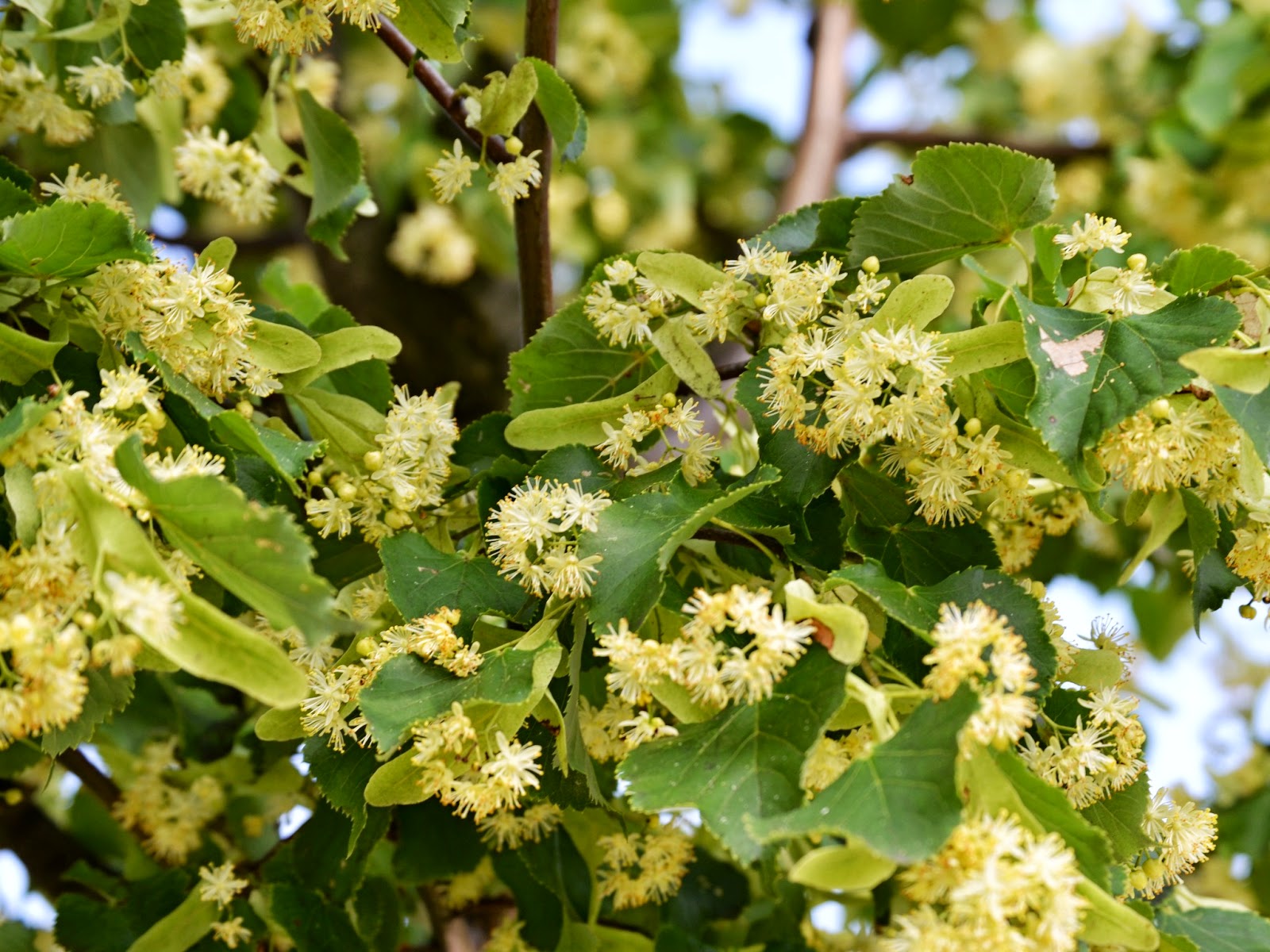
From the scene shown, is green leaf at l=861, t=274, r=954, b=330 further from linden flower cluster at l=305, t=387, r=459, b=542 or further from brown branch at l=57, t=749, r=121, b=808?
brown branch at l=57, t=749, r=121, b=808

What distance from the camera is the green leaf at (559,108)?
1175 millimetres

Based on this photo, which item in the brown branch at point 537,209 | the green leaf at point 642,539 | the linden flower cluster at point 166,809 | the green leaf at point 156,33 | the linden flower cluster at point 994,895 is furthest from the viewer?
the linden flower cluster at point 166,809

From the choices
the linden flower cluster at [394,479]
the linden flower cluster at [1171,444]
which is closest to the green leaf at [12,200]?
the linden flower cluster at [394,479]

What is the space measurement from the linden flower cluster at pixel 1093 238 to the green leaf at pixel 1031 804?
452 millimetres

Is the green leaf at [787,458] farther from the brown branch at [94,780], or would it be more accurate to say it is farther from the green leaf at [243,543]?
the brown branch at [94,780]

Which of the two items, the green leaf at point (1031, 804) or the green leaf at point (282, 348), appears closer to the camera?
the green leaf at point (1031, 804)

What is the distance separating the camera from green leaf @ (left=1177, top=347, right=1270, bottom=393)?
862 mm

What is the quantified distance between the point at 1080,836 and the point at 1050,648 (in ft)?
0.55

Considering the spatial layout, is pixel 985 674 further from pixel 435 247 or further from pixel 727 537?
pixel 435 247

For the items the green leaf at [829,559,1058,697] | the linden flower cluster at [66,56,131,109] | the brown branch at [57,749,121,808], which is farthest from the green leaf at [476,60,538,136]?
the brown branch at [57,749,121,808]

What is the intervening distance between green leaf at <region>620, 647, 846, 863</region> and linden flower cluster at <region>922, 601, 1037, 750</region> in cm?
7

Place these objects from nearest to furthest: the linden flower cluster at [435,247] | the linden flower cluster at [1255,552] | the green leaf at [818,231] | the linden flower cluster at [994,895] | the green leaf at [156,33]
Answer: the linden flower cluster at [994,895], the linden flower cluster at [1255,552], the green leaf at [818,231], the green leaf at [156,33], the linden flower cluster at [435,247]

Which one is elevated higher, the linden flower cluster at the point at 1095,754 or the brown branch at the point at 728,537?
the brown branch at the point at 728,537

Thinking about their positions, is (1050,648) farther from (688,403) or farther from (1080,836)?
(688,403)
